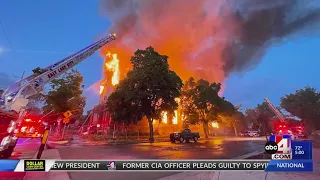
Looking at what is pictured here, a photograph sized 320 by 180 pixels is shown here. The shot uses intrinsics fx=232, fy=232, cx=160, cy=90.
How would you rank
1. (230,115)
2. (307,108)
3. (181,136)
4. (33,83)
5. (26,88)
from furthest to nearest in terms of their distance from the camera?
(230,115), (181,136), (307,108), (33,83), (26,88)

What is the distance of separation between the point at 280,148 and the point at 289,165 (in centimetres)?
45

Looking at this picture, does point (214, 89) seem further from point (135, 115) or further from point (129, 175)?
point (129, 175)

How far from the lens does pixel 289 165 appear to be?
205 inches

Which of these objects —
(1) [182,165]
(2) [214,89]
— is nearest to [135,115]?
(2) [214,89]

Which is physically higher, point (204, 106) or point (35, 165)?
point (204, 106)

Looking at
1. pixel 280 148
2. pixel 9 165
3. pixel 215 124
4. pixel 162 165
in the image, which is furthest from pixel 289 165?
pixel 215 124

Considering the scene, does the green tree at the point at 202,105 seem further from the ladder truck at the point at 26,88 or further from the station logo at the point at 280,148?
the station logo at the point at 280,148

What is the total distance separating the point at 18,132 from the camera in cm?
887

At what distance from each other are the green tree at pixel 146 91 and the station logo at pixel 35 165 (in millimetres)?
25033

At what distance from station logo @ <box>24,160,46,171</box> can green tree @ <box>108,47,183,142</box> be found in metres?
25.0

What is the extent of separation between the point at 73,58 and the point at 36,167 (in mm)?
15690

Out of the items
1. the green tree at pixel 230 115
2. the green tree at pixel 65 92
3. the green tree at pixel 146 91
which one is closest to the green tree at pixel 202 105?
the green tree at pixel 230 115

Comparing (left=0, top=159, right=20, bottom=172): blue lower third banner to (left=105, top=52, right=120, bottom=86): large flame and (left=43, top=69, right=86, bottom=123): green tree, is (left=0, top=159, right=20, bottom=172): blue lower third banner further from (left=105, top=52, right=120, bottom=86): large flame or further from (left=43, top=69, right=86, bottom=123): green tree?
(left=105, top=52, right=120, bottom=86): large flame

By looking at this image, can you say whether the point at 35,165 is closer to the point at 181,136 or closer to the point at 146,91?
the point at 181,136
